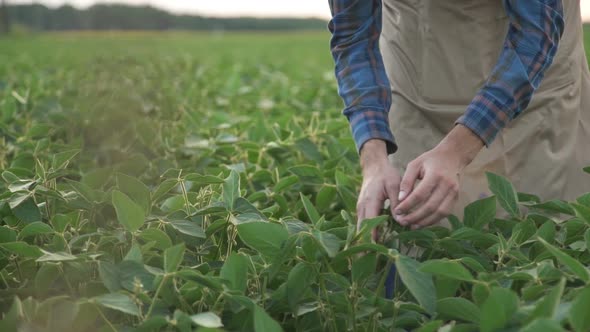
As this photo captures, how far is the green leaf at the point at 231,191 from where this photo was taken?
1.23m

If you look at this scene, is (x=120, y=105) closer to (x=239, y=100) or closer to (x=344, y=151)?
(x=239, y=100)

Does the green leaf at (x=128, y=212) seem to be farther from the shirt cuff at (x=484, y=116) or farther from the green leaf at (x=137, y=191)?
the shirt cuff at (x=484, y=116)

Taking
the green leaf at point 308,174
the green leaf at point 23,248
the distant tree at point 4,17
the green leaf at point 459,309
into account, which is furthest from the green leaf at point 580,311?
the distant tree at point 4,17

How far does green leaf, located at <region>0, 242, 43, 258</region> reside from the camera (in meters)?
1.13

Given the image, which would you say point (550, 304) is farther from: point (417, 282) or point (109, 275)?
point (109, 275)

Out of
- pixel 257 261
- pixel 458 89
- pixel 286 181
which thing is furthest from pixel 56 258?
pixel 458 89

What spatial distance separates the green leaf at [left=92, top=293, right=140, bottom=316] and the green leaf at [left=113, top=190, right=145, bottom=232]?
0.61 feet

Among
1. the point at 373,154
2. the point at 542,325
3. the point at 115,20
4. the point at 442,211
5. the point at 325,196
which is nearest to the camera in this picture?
the point at 542,325

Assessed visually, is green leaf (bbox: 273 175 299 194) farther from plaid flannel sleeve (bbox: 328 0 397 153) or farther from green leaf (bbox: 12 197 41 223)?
green leaf (bbox: 12 197 41 223)

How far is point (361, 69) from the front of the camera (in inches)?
61.2

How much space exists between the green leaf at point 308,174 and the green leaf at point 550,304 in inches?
37.8

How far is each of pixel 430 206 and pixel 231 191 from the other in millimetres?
343

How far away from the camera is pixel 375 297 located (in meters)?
1.08

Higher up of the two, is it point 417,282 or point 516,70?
point 516,70
